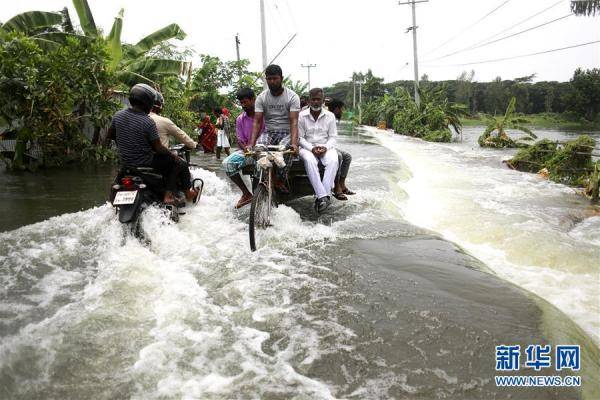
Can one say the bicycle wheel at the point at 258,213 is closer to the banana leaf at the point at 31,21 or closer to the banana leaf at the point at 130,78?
the banana leaf at the point at 130,78

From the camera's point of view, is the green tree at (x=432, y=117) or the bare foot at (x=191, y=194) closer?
the bare foot at (x=191, y=194)

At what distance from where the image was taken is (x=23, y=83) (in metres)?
9.48

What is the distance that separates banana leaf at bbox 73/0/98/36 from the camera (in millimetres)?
12750

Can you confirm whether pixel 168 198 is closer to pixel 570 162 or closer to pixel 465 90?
pixel 570 162

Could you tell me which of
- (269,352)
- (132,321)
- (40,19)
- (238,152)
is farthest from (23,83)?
(269,352)

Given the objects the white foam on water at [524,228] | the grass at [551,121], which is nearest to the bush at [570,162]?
the white foam on water at [524,228]

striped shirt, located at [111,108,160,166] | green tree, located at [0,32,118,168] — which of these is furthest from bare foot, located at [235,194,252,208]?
green tree, located at [0,32,118,168]

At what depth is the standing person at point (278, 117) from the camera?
6258 mm

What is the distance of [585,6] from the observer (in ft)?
43.2

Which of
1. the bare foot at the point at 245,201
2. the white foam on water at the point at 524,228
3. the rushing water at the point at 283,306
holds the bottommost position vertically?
the white foam on water at the point at 524,228

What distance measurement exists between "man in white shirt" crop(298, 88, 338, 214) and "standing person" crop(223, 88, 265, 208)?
0.76 metres

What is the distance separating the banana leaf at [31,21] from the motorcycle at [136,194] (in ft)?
31.6

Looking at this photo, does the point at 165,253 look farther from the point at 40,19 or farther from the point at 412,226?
the point at 40,19

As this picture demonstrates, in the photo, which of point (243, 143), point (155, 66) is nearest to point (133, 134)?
point (243, 143)
